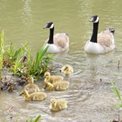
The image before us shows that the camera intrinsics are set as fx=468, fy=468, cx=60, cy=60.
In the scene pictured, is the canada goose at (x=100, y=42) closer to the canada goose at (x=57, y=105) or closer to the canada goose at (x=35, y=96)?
the canada goose at (x=35, y=96)

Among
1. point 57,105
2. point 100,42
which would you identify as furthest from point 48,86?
point 100,42

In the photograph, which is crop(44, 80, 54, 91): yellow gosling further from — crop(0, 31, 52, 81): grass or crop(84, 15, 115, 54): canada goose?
crop(84, 15, 115, 54): canada goose

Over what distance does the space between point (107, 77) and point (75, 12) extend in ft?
19.5

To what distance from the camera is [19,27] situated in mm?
12469

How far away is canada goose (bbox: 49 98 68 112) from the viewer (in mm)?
7066

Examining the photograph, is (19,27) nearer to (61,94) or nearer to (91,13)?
(91,13)

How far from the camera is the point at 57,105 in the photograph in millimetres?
7074

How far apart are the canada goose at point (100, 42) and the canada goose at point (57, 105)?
3.64m

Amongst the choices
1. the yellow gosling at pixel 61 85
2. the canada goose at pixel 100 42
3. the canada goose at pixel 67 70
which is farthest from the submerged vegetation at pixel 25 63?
the canada goose at pixel 100 42

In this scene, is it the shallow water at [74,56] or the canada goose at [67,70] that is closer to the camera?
the shallow water at [74,56]

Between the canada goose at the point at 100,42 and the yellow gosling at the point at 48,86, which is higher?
the canada goose at the point at 100,42

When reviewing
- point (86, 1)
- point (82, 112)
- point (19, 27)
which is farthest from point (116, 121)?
point (86, 1)

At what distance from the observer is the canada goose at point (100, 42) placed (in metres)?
10.7

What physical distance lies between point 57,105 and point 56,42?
4.19m
